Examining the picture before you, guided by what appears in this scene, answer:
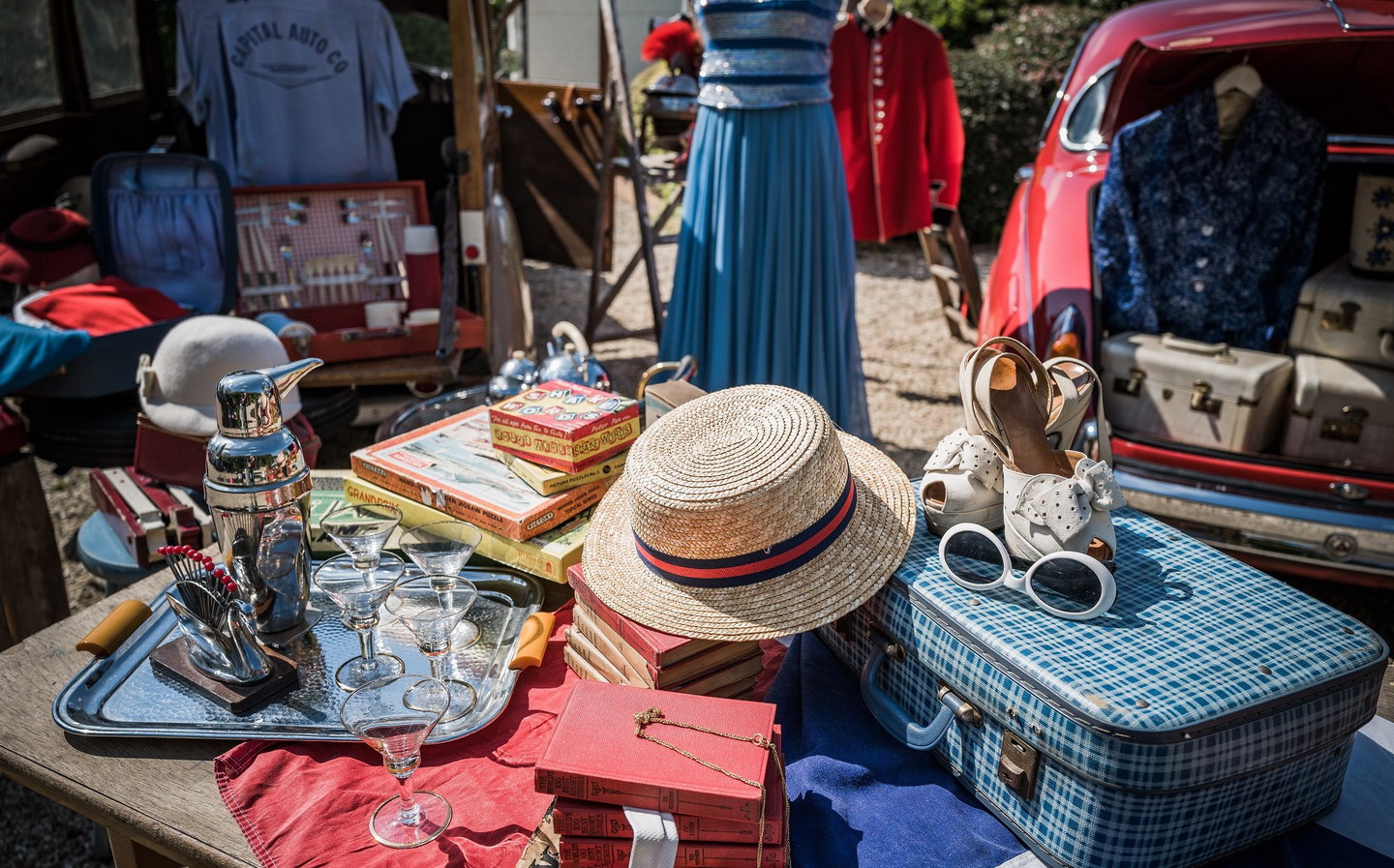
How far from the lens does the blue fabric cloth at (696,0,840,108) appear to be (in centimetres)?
297

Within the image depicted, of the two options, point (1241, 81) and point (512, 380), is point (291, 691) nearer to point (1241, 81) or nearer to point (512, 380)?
point (512, 380)

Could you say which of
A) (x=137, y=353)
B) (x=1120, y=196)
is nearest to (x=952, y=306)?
(x=1120, y=196)

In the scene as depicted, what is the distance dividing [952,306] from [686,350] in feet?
10.5

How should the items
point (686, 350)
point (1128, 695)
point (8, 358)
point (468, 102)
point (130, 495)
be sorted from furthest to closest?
point (468, 102) < point (686, 350) < point (8, 358) < point (130, 495) < point (1128, 695)

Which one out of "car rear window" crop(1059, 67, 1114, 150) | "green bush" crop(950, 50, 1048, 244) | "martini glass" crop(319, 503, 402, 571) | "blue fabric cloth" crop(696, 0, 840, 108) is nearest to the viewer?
"martini glass" crop(319, 503, 402, 571)

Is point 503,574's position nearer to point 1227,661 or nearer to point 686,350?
point 1227,661

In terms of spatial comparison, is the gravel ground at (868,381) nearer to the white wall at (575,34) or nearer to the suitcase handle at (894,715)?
the suitcase handle at (894,715)

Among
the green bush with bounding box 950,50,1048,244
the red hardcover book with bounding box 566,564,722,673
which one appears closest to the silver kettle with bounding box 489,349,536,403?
the red hardcover book with bounding box 566,564,722,673

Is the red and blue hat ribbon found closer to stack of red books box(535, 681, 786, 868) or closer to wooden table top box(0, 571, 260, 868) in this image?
stack of red books box(535, 681, 786, 868)

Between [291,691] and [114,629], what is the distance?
1.28ft

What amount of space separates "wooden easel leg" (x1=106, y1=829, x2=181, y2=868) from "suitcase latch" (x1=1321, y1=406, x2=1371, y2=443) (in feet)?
10.7

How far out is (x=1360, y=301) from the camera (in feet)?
10.2

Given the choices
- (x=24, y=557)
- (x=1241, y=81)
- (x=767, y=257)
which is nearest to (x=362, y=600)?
(x=24, y=557)

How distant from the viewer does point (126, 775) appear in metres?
1.45
